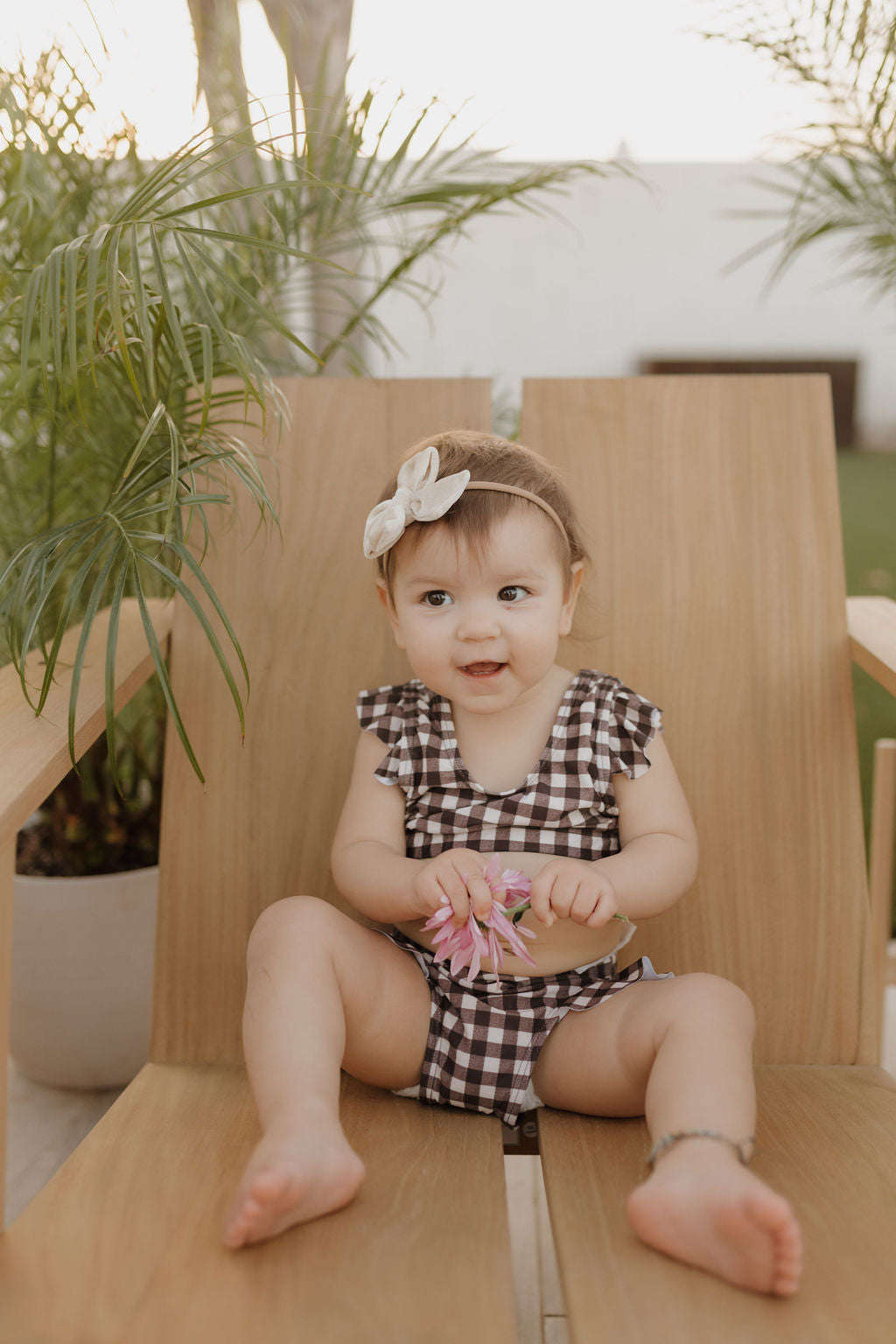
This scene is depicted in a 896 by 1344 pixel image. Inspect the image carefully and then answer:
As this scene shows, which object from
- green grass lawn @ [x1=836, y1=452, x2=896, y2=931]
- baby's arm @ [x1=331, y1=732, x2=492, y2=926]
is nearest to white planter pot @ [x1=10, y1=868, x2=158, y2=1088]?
baby's arm @ [x1=331, y1=732, x2=492, y2=926]

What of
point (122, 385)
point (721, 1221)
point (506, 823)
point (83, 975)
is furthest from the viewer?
point (83, 975)

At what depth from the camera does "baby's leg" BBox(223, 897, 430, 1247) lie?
0.72m

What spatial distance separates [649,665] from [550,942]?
338mm

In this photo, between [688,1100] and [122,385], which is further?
[122,385]

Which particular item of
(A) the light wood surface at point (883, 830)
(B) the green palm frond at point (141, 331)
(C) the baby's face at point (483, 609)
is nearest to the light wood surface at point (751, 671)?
(C) the baby's face at point (483, 609)

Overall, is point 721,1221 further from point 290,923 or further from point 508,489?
point 508,489

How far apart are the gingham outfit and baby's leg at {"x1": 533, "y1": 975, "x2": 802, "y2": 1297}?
3 cm

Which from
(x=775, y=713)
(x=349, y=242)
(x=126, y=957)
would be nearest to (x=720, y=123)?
(x=349, y=242)

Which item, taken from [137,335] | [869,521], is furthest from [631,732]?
[869,521]

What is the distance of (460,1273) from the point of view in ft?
2.27

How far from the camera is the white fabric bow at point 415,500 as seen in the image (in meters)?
0.96

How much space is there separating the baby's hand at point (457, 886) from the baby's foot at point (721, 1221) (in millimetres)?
230

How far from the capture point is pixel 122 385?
54.1 inches

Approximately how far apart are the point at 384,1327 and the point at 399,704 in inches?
22.7
